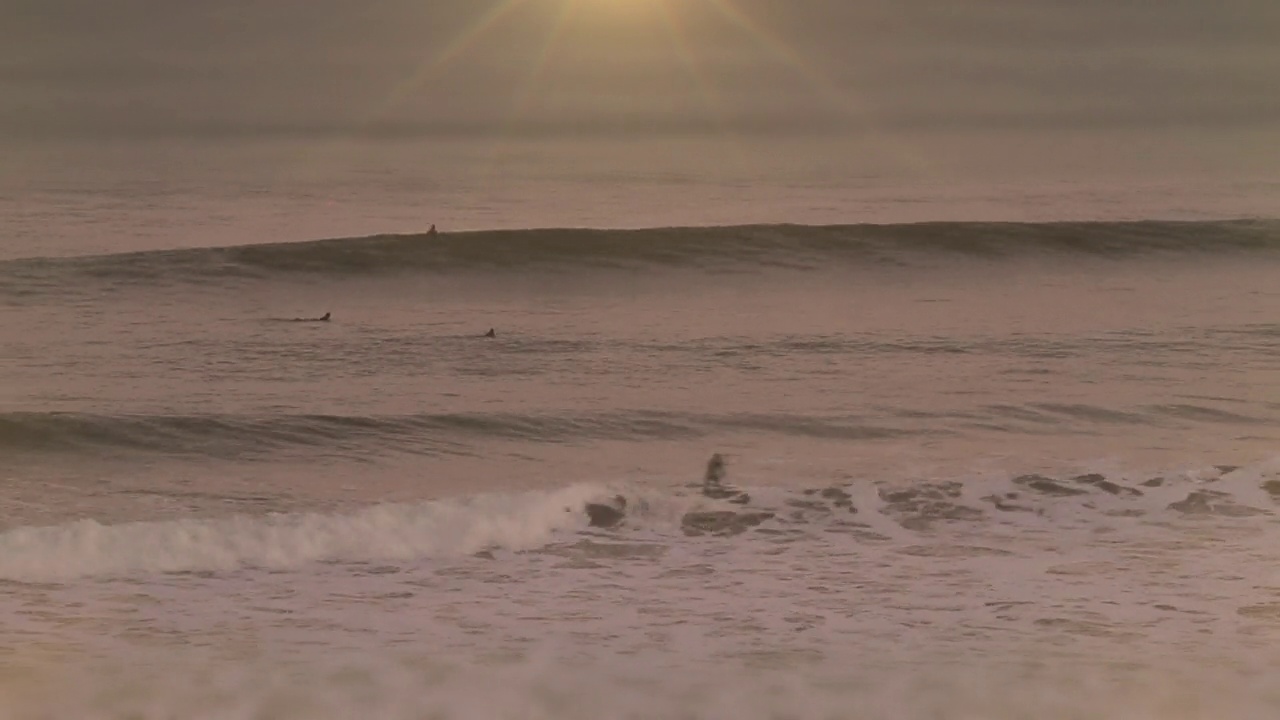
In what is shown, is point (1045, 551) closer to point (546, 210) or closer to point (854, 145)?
point (546, 210)

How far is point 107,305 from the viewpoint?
44.8ft

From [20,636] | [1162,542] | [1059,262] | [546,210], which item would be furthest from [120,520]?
[546,210]

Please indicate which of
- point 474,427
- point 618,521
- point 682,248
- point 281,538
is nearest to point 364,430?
point 474,427

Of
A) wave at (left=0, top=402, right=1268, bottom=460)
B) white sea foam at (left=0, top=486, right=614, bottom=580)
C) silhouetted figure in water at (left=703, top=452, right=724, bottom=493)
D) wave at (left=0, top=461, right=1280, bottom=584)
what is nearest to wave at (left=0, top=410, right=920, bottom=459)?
wave at (left=0, top=402, right=1268, bottom=460)

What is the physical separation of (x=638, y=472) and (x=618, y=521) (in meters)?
1.07

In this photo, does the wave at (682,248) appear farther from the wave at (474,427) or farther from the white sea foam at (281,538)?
the white sea foam at (281,538)

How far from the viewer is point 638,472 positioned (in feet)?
26.5

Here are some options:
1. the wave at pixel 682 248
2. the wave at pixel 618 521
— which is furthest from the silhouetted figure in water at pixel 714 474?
the wave at pixel 682 248

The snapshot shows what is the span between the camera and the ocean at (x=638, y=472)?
5062 millimetres

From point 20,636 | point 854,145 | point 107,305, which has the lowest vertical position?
point 20,636

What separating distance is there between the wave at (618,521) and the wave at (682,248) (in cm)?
883

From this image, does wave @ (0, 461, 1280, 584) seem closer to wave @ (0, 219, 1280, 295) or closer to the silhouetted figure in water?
the silhouetted figure in water

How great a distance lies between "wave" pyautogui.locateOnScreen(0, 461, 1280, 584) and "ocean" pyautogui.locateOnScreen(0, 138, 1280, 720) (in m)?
0.03

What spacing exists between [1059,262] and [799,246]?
3.06 m
